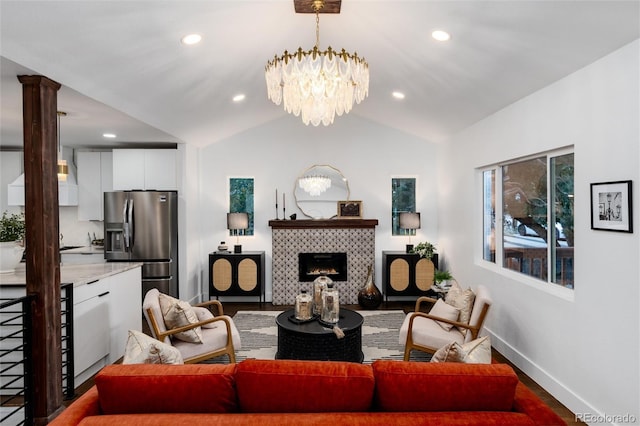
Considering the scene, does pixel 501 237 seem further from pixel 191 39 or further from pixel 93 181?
pixel 93 181

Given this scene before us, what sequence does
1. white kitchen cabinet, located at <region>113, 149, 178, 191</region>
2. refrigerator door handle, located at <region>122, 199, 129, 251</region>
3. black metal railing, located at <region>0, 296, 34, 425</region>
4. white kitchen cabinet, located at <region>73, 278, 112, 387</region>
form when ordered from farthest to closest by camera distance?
white kitchen cabinet, located at <region>113, 149, 178, 191</region> < refrigerator door handle, located at <region>122, 199, 129, 251</region> < white kitchen cabinet, located at <region>73, 278, 112, 387</region> < black metal railing, located at <region>0, 296, 34, 425</region>

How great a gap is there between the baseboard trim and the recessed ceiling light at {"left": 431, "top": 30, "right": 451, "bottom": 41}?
9.63 ft

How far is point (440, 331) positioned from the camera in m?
3.74

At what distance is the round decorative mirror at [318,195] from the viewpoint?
6812mm

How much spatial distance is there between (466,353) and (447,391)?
40 cm

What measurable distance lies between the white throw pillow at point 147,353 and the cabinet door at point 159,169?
4182 millimetres

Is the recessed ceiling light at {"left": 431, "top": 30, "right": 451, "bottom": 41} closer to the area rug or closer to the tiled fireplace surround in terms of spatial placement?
the area rug

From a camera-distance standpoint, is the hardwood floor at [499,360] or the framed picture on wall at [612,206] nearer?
the framed picture on wall at [612,206]

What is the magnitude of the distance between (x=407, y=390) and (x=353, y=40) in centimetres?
312

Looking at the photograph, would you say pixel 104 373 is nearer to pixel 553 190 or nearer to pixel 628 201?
pixel 628 201

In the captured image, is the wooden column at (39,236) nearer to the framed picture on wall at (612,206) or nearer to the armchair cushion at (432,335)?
the armchair cushion at (432,335)

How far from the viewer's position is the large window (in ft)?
11.5

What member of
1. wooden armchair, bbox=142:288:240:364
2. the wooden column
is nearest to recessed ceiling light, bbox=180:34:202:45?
the wooden column

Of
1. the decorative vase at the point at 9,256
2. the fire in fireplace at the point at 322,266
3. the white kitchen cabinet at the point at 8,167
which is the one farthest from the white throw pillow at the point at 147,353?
the white kitchen cabinet at the point at 8,167
